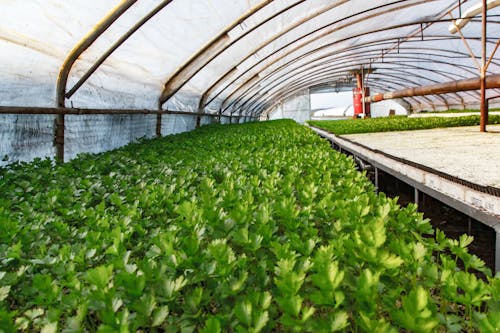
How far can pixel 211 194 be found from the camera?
2059 mm

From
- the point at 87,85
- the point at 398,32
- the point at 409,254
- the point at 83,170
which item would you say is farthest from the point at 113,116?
the point at 398,32

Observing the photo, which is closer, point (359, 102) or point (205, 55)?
point (205, 55)

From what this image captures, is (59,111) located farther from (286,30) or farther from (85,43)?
(286,30)

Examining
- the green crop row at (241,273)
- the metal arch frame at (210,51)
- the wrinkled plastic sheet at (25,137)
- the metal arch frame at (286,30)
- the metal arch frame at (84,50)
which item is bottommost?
the green crop row at (241,273)

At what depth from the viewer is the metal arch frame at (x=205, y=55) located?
7164mm

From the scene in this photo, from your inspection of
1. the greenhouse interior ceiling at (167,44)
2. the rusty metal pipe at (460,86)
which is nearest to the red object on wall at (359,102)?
the greenhouse interior ceiling at (167,44)

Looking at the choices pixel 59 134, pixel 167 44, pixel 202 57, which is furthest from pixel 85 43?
pixel 202 57

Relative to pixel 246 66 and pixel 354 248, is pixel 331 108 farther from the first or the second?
pixel 354 248

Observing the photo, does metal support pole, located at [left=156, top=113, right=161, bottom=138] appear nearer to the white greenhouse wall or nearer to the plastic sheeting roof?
the plastic sheeting roof

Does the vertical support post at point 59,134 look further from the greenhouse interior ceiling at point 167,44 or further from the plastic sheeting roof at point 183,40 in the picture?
the plastic sheeting roof at point 183,40

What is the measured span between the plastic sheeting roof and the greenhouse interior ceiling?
0.02 m

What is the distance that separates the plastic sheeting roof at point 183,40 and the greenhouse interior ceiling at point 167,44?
18 mm

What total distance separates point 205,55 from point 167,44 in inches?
56.3

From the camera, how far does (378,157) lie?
4500 millimetres
